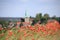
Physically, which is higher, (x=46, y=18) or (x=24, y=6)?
(x=24, y=6)

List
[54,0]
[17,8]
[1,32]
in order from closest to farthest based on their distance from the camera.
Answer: [1,32]
[17,8]
[54,0]

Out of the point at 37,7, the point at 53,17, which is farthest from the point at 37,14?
the point at 53,17

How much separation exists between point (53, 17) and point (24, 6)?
606mm

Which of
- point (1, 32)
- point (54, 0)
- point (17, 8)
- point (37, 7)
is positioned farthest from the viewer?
point (54, 0)

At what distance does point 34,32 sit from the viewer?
8.00 ft

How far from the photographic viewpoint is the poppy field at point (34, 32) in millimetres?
2197

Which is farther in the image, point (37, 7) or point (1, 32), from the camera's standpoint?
point (37, 7)

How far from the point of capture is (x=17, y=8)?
2352mm

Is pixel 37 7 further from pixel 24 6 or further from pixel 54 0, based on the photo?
pixel 54 0

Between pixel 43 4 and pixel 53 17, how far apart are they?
0.31 m

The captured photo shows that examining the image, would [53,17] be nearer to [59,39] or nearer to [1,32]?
[59,39]

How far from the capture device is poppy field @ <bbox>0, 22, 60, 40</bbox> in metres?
2.20

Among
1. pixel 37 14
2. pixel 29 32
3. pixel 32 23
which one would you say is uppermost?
pixel 37 14

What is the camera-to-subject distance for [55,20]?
8.63 feet
